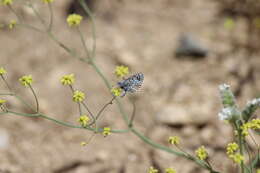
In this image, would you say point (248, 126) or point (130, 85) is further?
point (130, 85)

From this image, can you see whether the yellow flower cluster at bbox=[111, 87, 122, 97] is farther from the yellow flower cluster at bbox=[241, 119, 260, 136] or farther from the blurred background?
the blurred background

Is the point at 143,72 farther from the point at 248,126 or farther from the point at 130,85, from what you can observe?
the point at 248,126

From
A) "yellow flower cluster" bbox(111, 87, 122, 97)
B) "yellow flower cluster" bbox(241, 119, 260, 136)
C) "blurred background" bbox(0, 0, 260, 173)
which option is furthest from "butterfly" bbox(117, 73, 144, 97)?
"blurred background" bbox(0, 0, 260, 173)

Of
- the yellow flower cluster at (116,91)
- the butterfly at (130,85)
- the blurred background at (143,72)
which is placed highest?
the blurred background at (143,72)

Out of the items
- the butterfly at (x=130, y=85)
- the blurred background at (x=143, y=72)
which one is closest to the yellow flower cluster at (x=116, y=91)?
the butterfly at (x=130, y=85)

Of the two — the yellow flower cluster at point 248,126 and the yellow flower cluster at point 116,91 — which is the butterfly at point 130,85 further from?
the yellow flower cluster at point 248,126

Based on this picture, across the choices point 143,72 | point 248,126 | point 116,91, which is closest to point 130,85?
point 116,91

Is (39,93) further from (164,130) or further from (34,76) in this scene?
(164,130)

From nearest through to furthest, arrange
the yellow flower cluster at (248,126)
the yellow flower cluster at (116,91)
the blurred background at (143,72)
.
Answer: the yellow flower cluster at (248,126), the yellow flower cluster at (116,91), the blurred background at (143,72)
